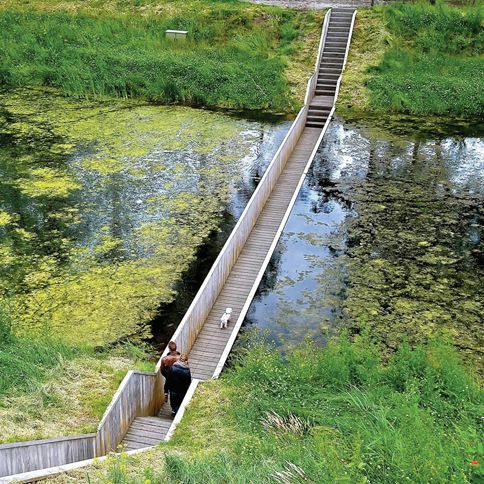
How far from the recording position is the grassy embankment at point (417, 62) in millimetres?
21312

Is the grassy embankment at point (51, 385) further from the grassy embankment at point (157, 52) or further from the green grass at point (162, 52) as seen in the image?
the green grass at point (162, 52)

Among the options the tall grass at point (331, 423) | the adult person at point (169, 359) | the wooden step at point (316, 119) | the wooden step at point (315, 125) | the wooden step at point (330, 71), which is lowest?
the wooden step at point (315, 125)

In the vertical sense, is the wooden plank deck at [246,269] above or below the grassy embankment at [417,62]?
below

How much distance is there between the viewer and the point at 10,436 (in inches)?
276

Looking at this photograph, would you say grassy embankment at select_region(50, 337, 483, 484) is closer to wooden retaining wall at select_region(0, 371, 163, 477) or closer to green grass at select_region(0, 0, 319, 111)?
wooden retaining wall at select_region(0, 371, 163, 477)

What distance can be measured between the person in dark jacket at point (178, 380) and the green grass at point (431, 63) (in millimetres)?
14363

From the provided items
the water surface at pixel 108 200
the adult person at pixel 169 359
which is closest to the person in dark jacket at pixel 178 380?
the adult person at pixel 169 359

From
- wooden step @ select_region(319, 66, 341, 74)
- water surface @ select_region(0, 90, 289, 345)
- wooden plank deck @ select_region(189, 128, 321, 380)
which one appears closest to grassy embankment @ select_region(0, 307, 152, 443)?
wooden plank deck @ select_region(189, 128, 321, 380)

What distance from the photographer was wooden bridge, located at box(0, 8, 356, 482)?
6.73 metres

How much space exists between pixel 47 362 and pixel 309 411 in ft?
11.7

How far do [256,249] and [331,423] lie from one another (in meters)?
6.21

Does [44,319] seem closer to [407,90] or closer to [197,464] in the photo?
[197,464]

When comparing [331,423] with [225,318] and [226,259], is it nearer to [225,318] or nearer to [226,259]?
[225,318]

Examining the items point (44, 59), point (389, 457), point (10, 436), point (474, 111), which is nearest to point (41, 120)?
point (44, 59)
